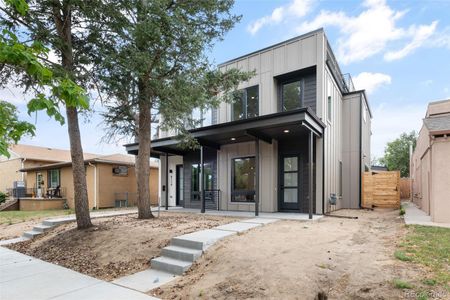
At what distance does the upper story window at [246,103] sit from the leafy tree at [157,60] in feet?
7.03

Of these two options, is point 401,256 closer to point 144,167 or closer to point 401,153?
point 144,167

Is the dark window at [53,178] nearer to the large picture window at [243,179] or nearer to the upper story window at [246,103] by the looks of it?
the large picture window at [243,179]

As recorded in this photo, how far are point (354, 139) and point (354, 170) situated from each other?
1559mm

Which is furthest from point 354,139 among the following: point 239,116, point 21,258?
point 21,258

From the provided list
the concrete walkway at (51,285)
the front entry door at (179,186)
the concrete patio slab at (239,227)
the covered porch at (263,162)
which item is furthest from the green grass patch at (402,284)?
the front entry door at (179,186)

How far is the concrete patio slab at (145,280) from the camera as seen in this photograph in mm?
4721

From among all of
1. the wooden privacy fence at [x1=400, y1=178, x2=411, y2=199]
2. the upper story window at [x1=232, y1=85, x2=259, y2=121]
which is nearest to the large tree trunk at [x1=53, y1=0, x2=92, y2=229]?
the upper story window at [x1=232, y1=85, x2=259, y2=121]

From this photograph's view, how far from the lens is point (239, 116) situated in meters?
12.5

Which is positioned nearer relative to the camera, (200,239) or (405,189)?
(200,239)

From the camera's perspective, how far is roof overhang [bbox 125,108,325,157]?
8781 mm

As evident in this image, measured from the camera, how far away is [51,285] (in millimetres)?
4961

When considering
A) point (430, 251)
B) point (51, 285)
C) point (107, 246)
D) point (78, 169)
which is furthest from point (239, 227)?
point (78, 169)

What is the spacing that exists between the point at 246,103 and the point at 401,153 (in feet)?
103

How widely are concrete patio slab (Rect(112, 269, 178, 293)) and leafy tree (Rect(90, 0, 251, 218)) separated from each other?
4710 millimetres
